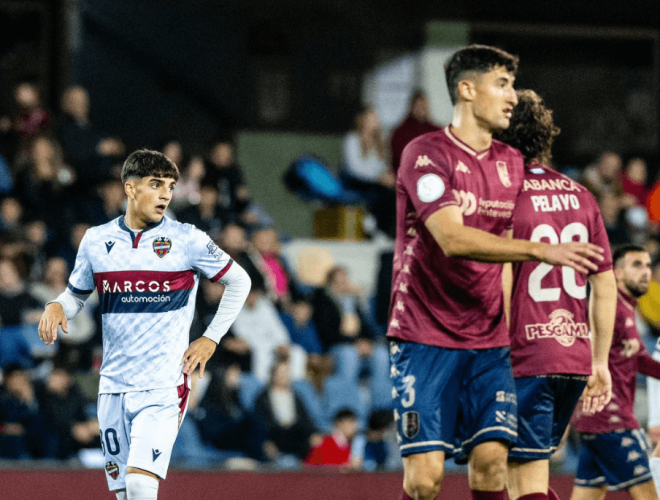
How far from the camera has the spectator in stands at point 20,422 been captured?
886 centimetres

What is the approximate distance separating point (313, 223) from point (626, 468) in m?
7.75

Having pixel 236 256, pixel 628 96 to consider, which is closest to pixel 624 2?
pixel 628 96

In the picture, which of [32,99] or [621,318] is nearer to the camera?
[621,318]

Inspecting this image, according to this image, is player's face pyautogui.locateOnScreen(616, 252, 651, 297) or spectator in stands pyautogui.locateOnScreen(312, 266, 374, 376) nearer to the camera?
player's face pyautogui.locateOnScreen(616, 252, 651, 297)

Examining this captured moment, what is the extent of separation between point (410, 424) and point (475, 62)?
160cm

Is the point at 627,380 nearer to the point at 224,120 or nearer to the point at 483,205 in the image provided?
the point at 483,205

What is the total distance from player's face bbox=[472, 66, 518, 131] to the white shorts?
75.8 inches

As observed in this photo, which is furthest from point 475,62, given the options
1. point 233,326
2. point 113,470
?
point 233,326

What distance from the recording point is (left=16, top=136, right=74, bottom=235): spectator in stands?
35.6 ft

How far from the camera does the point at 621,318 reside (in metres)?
6.25

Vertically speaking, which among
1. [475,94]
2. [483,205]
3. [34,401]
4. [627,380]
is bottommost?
[34,401]

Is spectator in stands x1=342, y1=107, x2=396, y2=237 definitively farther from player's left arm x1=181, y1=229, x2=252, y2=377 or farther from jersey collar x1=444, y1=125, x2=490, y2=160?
jersey collar x1=444, y1=125, x2=490, y2=160

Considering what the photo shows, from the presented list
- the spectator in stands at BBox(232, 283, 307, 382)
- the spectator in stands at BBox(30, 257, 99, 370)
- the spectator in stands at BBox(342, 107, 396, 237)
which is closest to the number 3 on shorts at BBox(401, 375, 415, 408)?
the spectator in stands at BBox(232, 283, 307, 382)

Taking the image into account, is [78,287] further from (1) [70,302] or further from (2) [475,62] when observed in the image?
(2) [475,62]
